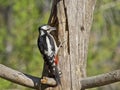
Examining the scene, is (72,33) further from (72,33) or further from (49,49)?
(49,49)

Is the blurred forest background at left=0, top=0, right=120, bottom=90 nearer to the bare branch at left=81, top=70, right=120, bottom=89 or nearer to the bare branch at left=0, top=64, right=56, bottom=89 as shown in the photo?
the bare branch at left=0, top=64, right=56, bottom=89

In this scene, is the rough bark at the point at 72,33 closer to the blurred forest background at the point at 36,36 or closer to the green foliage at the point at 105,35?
the green foliage at the point at 105,35

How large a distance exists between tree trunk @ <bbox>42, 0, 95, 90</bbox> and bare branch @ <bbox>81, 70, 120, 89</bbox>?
240 millimetres

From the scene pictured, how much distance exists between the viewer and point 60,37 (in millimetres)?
4652

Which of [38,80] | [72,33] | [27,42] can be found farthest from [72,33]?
[27,42]

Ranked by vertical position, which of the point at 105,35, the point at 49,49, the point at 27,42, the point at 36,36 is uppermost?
the point at 49,49

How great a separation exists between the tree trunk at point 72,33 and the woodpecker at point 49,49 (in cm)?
7

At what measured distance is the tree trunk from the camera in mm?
4562

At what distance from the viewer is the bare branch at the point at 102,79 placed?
402cm

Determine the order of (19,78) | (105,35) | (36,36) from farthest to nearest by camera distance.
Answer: (105,35) → (36,36) → (19,78)

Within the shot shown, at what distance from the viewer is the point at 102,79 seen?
4105 millimetres

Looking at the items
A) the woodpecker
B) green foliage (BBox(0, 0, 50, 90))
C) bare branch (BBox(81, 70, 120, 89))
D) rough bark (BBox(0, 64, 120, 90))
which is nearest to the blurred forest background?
green foliage (BBox(0, 0, 50, 90))

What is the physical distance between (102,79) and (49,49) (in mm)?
750

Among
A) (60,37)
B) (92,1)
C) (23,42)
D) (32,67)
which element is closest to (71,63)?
(60,37)
